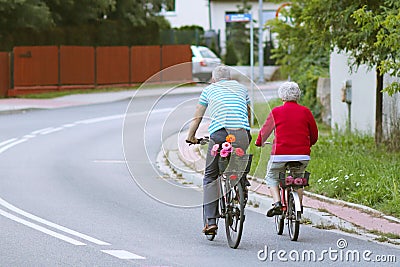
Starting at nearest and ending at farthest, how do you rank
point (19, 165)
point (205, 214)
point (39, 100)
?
point (205, 214), point (19, 165), point (39, 100)

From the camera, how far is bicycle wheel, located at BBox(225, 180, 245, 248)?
30.4 ft

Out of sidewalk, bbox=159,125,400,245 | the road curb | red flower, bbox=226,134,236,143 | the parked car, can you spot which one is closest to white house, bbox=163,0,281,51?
the parked car

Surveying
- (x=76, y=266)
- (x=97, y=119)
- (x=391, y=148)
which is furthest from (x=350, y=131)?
(x=76, y=266)

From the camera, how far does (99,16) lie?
3972 centimetres

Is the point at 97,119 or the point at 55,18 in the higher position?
the point at 55,18

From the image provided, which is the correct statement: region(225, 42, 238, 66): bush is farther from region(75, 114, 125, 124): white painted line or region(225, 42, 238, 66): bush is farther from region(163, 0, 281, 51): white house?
region(75, 114, 125, 124): white painted line

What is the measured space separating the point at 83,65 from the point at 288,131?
28.7m

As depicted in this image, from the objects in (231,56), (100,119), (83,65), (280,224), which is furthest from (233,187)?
(231,56)

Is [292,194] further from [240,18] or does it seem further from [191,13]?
[191,13]

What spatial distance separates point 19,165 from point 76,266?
8745 mm

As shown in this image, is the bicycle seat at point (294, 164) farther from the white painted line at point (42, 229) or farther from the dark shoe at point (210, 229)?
the white painted line at point (42, 229)

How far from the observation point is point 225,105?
9.58 meters

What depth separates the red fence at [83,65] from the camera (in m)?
35.2

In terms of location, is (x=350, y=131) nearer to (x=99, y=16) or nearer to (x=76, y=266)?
(x=76, y=266)
